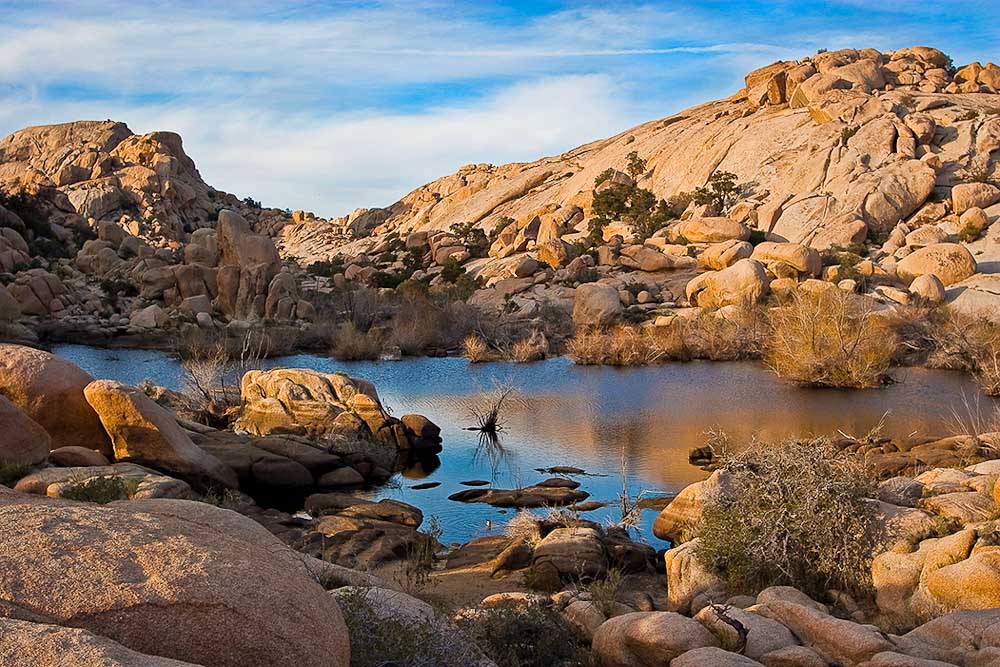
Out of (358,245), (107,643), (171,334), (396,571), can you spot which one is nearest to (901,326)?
(396,571)

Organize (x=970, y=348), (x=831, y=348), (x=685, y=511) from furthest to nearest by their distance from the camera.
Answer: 1. (x=970, y=348)
2. (x=831, y=348)
3. (x=685, y=511)

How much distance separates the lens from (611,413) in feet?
75.5

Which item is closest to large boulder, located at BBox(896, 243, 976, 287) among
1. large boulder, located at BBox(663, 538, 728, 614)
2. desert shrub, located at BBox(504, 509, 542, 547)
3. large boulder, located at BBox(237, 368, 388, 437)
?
large boulder, located at BBox(237, 368, 388, 437)

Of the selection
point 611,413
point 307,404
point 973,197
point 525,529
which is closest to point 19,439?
point 525,529

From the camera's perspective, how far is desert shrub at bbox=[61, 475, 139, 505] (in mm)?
11492

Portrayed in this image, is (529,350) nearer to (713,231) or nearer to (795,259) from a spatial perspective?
(795,259)

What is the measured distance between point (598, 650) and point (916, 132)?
5015cm

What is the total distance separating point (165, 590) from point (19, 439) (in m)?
10.6

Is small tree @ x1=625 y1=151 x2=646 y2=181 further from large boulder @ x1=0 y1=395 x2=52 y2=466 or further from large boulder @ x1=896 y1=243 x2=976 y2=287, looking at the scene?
large boulder @ x1=0 y1=395 x2=52 y2=466

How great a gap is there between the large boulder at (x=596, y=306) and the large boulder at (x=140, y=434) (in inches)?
842

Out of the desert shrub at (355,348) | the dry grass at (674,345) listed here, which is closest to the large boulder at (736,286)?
the dry grass at (674,345)

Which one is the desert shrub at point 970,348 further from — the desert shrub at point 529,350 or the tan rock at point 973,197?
the tan rock at point 973,197

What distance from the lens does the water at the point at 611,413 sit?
1727cm

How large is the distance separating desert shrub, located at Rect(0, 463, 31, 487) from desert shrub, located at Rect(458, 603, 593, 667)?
7.50m
